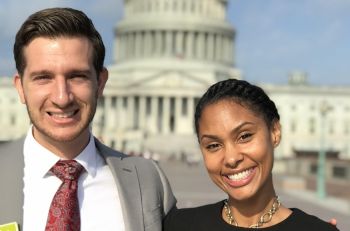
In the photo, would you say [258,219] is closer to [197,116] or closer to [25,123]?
[197,116]

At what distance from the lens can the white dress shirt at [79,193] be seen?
4879mm

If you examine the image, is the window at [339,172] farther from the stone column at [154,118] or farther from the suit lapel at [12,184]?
the stone column at [154,118]

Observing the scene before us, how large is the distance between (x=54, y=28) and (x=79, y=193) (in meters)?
1.19

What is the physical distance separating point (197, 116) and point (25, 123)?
404 ft

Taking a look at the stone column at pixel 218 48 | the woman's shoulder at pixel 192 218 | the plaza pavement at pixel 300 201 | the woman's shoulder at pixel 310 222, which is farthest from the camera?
the stone column at pixel 218 48

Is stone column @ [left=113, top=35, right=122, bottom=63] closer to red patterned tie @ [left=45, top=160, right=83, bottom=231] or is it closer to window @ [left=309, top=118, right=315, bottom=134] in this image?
window @ [left=309, top=118, right=315, bottom=134]

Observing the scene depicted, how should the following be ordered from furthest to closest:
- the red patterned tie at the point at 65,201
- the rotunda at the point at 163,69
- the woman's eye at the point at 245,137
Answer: the rotunda at the point at 163,69 < the red patterned tie at the point at 65,201 < the woman's eye at the point at 245,137

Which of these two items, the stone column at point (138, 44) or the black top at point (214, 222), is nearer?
the black top at point (214, 222)

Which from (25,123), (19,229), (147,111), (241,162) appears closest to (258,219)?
(241,162)

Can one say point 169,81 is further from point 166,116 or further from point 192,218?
point 192,218

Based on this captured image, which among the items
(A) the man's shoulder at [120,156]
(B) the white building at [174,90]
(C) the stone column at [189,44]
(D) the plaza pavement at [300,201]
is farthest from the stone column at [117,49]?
(A) the man's shoulder at [120,156]

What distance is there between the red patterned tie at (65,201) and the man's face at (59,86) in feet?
0.66

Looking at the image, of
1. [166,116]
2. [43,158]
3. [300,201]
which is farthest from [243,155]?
[166,116]

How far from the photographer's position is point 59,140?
489 cm
